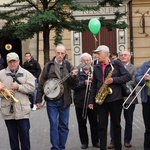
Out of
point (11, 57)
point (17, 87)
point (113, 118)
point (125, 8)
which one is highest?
point (125, 8)

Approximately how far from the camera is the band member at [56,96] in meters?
7.20

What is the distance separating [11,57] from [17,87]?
0.49m

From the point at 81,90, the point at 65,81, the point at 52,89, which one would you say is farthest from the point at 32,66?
the point at 52,89

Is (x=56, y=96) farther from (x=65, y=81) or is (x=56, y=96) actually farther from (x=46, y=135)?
(x=46, y=135)

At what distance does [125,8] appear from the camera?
779 inches

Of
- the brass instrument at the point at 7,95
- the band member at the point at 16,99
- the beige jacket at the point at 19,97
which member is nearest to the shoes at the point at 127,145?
Answer: the band member at the point at 16,99

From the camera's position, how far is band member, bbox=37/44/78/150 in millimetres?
7196

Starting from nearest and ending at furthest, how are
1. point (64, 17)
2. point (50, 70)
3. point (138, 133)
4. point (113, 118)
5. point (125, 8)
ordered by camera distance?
point (113, 118), point (50, 70), point (138, 133), point (64, 17), point (125, 8)

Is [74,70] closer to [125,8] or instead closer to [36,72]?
[36,72]

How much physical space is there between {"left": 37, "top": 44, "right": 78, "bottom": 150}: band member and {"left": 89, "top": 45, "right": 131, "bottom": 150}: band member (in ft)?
1.94

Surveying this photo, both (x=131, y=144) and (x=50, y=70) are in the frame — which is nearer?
(x=50, y=70)

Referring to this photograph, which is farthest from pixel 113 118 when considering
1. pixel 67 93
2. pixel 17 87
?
pixel 17 87

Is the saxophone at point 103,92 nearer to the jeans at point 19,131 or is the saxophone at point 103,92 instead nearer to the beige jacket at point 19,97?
the beige jacket at point 19,97

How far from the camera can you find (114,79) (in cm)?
662
